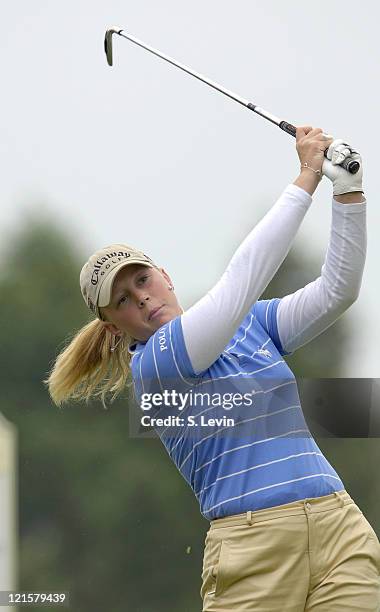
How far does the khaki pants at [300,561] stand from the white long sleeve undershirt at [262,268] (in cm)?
29

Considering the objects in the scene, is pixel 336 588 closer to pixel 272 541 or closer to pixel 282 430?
pixel 272 541

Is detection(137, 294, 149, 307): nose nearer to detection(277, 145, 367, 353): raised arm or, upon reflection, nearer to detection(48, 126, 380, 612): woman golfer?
detection(48, 126, 380, 612): woman golfer

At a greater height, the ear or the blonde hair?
the ear

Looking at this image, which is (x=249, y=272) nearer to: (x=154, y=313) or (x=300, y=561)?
(x=154, y=313)

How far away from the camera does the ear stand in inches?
87.0

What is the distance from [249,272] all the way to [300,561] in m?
0.49

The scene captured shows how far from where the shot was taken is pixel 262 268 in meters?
1.85

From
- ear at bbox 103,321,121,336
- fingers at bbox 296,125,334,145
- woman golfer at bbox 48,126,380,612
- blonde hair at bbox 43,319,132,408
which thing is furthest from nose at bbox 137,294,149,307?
fingers at bbox 296,125,334,145

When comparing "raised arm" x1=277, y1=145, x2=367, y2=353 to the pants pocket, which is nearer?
"raised arm" x1=277, y1=145, x2=367, y2=353

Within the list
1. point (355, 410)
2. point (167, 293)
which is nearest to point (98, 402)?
point (355, 410)

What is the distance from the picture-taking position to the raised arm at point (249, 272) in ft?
6.04

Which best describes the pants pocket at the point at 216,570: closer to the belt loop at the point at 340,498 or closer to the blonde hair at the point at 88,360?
the belt loop at the point at 340,498

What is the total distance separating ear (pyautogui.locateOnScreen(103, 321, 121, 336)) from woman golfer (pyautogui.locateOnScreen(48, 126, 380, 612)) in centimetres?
10

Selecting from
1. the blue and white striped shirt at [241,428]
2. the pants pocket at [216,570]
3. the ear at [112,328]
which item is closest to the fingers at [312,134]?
the blue and white striped shirt at [241,428]
